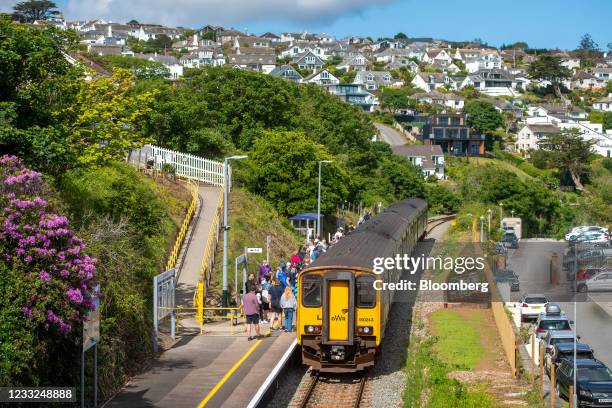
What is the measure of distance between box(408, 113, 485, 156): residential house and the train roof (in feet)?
294

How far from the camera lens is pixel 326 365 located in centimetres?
2055

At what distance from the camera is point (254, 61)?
17762cm

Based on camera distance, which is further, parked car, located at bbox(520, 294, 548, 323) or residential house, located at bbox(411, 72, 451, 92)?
residential house, located at bbox(411, 72, 451, 92)

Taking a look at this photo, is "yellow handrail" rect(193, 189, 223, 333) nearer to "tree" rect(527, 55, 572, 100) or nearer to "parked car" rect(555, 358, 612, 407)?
"parked car" rect(555, 358, 612, 407)

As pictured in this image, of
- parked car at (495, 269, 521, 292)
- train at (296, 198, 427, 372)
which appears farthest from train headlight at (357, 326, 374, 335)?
parked car at (495, 269, 521, 292)

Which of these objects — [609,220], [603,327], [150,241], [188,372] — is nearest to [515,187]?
[609,220]

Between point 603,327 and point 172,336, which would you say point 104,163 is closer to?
point 172,336

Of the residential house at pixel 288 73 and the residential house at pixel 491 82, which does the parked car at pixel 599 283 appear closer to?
the residential house at pixel 288 73

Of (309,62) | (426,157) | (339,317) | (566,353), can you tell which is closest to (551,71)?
(309,62)

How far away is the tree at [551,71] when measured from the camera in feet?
563

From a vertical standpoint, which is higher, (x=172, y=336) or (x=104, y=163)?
(x=104, y=163)

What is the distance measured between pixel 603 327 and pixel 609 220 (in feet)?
142

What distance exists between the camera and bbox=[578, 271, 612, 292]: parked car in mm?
30359

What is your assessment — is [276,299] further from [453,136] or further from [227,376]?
[453,136]
